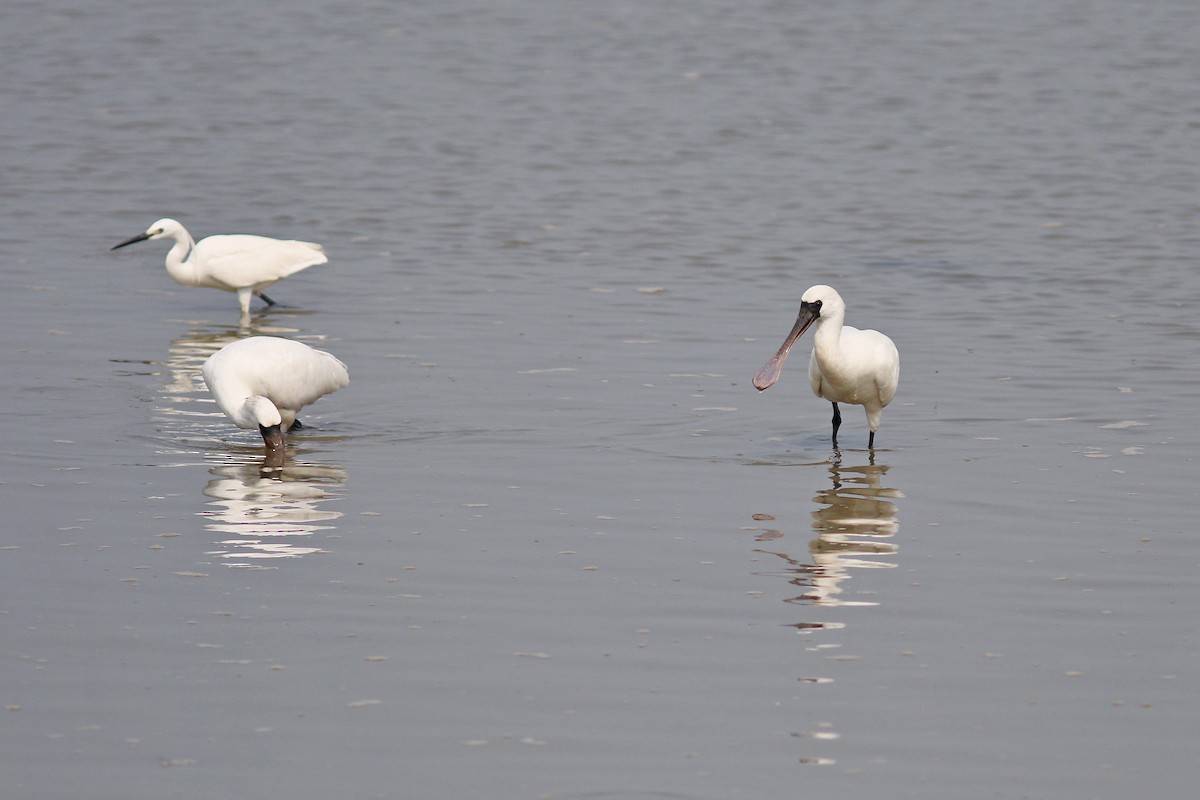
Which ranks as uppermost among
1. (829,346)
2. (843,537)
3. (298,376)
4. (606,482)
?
(829,346)

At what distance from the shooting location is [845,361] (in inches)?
392

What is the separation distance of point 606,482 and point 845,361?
1.70 meters

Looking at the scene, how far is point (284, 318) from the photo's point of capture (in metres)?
14.4

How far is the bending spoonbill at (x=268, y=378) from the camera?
988 centimetres

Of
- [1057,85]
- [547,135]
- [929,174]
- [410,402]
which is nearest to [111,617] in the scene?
[410,402]

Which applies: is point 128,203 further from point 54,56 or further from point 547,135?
point 54,56

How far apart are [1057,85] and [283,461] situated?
2200 centimetres

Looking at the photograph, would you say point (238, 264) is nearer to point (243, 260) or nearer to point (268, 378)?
point (243, 260)

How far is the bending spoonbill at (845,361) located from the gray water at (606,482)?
11.4 inches

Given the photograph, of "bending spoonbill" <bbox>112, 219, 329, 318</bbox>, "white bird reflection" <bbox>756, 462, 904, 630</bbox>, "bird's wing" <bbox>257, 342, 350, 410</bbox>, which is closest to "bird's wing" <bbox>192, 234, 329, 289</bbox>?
"bending spoonbill" <bbox>112, 219, 329, 318</bbox>

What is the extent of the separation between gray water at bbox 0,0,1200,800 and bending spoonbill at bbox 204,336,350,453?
255mm

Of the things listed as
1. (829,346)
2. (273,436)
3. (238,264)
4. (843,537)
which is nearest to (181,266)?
(238,264)

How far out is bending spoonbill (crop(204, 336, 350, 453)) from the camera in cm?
988

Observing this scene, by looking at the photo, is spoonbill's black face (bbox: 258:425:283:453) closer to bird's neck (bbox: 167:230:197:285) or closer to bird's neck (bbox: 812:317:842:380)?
bird's neck (bbox: 812:317:842:380)
